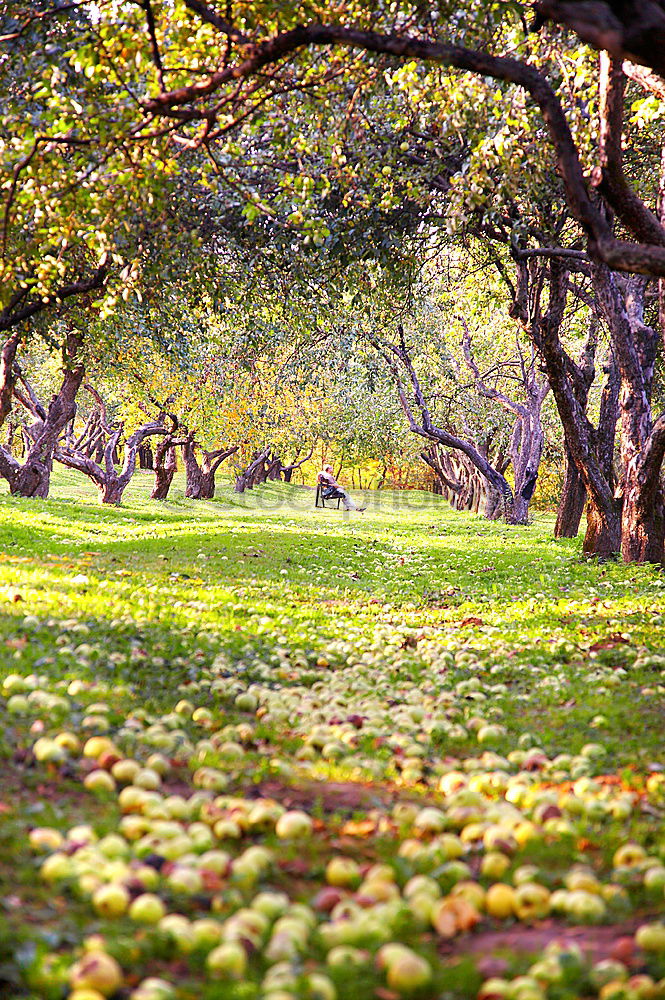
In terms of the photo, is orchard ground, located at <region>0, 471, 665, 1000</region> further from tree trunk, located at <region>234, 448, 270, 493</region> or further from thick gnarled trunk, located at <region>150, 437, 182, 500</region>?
tree trunk, located at <region>234, 448, 270, 493</region>

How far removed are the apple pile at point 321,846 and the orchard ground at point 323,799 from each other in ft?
0.05

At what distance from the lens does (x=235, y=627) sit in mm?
9922

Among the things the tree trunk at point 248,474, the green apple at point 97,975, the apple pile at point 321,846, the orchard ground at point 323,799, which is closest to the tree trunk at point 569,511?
the orchard ground at point 323,799

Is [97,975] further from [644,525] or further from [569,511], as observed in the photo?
[569,511]

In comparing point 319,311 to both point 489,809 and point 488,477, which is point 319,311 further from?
point 488,477

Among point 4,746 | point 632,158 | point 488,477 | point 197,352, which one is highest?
point 632,158

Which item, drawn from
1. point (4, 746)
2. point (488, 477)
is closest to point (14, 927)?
point (4, 746)

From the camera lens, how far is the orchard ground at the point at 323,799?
114 inches

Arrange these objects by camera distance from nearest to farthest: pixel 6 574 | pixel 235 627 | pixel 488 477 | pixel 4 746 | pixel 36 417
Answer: pixel 4 746 → pixel 235 627 → pixel 6 574 → pixel 36 417 → pixel 488 477

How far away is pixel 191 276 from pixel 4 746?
36.2 feet

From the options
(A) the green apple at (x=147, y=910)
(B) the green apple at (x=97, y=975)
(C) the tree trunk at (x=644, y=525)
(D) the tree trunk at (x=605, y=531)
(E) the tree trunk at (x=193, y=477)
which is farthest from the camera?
(E) the tree trunk at (x=193, y=477)

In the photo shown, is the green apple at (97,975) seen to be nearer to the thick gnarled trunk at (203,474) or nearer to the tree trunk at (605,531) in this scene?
the tree trunk at (605,531)

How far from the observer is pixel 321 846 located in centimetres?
407

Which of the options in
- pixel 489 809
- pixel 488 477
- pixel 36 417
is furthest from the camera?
pixel 488 477
